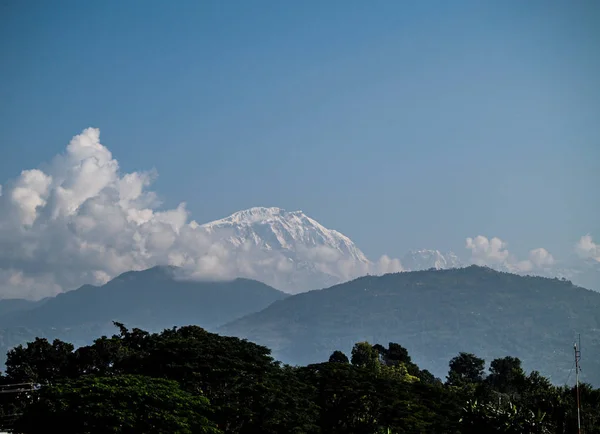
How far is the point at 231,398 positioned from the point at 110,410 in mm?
9271

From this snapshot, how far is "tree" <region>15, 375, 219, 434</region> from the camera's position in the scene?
3850cm

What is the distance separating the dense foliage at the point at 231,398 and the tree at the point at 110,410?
5cm

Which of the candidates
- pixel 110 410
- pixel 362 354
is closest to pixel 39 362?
pixel 110 410

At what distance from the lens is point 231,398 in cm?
4625

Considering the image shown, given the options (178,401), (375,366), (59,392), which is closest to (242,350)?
(178,401)

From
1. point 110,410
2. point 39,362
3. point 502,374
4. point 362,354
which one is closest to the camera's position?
point 110,410

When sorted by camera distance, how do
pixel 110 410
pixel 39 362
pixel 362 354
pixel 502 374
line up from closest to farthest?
pixel 110 410, pixel 39 362, pixel 362 354, pixel 502 374

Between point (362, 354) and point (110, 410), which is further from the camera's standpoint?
point (362, 354)

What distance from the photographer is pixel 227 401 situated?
45.7 m

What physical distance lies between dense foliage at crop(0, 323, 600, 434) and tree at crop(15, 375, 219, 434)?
0.17 ft

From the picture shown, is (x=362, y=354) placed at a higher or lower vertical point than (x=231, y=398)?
higher

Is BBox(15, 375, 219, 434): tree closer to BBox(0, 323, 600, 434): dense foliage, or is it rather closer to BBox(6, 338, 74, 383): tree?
BBox(0, 323, 600, 434): dense foliage

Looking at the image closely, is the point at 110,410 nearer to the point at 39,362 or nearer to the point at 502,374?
the point at 39,362

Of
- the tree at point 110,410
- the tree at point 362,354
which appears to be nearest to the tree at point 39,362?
the tree at point 110,410
